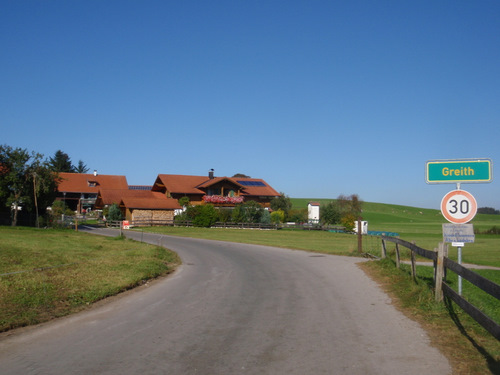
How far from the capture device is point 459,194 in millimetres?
9523

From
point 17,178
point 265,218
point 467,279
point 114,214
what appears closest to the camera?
point 467,279

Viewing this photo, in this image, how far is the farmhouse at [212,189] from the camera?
68.8m

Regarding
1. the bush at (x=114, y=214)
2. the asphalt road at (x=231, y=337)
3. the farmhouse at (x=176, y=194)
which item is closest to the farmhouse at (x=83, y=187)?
the farmhouse at (x=176, y=194)

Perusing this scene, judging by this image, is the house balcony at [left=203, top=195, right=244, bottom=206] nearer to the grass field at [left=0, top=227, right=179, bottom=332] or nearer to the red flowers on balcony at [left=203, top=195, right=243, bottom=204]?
the red flowers on balcony at [left=203, top=195, right=243, bottom=204]

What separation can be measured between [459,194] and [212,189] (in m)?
62.3

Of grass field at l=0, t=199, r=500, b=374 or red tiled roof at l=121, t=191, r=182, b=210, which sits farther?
red tiled roof at l=121, t=191, r=182, b=210

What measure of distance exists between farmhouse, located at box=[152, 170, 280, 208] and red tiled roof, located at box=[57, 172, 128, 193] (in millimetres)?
14236

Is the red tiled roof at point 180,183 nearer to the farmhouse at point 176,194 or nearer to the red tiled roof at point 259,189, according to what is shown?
the farmhouse at point 176,194

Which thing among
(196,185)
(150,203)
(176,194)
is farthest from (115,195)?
(196,185)

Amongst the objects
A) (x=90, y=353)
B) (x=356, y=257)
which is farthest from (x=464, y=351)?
(x=356, y=257)

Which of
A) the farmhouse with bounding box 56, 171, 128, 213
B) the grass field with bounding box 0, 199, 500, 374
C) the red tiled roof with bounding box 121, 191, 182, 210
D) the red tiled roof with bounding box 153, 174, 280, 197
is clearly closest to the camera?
the grass field with bounding box 0, 199, 500, 374

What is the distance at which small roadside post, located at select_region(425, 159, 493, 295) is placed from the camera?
945 centimetres

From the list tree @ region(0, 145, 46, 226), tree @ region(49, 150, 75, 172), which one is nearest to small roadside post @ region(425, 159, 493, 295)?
tree @ region(0, 145, 46, 226)

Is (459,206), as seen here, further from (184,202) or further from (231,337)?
(184,202)
